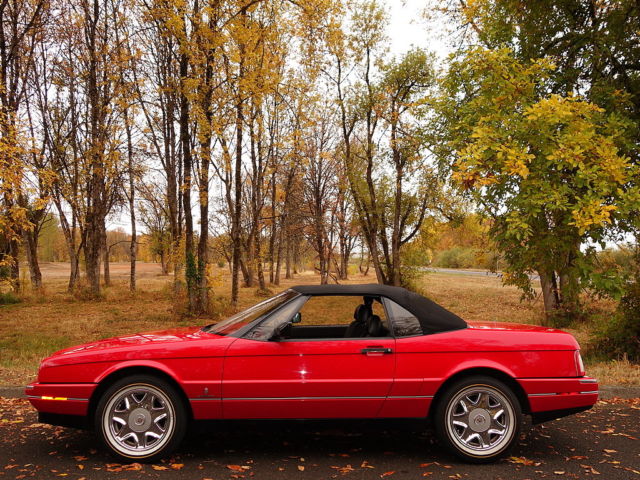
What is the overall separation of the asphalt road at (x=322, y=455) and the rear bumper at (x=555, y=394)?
42cm

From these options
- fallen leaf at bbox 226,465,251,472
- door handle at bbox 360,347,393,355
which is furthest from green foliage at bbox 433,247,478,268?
fallen leaf at bbox 226,465,251,472

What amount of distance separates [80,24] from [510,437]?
21381 mm

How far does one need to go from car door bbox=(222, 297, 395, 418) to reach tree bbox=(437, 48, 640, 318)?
384 cm

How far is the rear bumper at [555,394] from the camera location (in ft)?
12.3

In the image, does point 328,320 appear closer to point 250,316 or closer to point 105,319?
point 250,316

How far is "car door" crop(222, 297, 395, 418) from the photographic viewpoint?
3658 millimetres

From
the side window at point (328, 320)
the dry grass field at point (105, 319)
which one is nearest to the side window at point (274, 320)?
the side window at point (328, 320)

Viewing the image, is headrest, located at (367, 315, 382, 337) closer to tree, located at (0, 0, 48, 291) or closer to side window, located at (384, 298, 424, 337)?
side window, located at (384, 298, 424, 337)

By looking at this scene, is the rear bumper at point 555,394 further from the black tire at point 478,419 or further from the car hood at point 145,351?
the car hood at point 145,351

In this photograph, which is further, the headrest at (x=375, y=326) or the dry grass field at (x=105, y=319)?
the dry grass field at (x=105, y=319)

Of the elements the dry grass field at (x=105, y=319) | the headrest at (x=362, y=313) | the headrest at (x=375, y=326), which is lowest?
the dry grass field at (x=105, y=319)

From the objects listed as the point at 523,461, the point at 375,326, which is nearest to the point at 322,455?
the point at 375,326

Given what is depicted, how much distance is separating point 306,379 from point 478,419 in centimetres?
151

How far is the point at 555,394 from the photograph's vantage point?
3.75 metres
